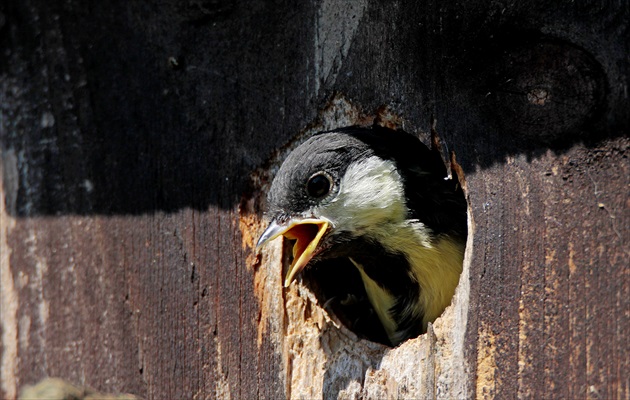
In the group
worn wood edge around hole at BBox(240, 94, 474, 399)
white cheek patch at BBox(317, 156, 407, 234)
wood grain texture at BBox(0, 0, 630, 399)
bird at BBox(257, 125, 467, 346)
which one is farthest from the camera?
white cheek patch at BBox(317, 156, 407, 234)

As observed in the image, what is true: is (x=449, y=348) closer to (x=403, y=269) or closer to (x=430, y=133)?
(x=430, y=133)

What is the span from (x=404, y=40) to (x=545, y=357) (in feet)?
2.30

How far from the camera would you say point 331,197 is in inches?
75.6

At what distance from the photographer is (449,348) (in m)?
1.59

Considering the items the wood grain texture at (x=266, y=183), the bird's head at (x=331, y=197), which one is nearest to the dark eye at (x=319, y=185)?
the bird's head at (x=331, y=197)

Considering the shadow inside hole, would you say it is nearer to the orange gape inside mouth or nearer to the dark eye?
the orange gape inside mouth

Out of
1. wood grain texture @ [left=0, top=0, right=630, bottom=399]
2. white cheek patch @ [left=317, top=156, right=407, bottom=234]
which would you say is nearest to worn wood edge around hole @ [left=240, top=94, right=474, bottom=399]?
wood grain texture @ [left=0, top=0, right=630, bottom=399]

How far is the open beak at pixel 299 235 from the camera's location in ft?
5.82

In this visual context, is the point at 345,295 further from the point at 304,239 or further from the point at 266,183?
the point at 266,183

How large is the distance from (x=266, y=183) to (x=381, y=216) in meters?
0.31

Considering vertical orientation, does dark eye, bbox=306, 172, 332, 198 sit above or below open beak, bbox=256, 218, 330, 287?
above

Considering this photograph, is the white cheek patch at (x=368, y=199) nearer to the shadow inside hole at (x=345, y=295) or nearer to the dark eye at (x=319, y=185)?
the dark eye at (x=319, y=185)

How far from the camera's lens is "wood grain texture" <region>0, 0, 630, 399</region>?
1403 millimetres

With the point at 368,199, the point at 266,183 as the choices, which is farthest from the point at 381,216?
the point at 266,183
